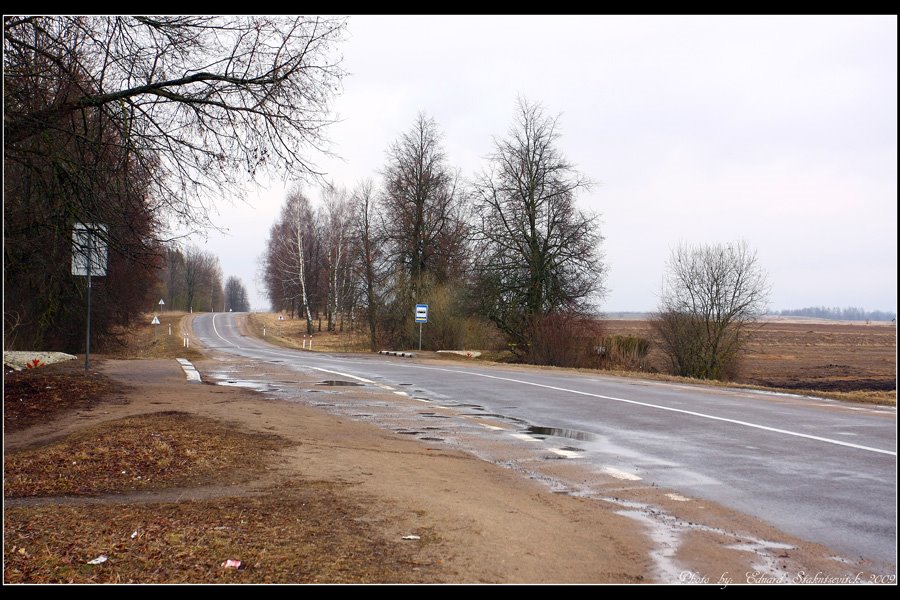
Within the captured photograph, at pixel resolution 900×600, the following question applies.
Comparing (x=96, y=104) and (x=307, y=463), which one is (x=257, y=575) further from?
(x=96, y=104)

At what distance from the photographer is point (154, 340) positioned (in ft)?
198

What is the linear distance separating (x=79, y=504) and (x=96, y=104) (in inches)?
256

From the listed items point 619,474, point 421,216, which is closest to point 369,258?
point 421,216

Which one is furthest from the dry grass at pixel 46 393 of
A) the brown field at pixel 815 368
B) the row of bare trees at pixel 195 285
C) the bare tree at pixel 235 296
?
the bare tree at pixel 235 296

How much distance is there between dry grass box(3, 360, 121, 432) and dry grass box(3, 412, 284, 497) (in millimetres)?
2139

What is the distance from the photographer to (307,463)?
25.6 ft

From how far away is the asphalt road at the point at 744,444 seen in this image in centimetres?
631

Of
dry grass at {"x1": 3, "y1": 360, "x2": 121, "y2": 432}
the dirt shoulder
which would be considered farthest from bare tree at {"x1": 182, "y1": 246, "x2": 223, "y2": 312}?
the dirt shoulder

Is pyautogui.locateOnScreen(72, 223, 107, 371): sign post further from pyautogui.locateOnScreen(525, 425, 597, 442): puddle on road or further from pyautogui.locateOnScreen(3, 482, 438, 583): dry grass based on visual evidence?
pyautogui.locateOnScreen(525, 425, 597, 442): puddle on road

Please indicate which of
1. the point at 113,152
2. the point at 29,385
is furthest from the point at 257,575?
the point at 29,385

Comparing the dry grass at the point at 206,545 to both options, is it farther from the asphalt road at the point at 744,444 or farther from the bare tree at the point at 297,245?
the bare tree at the point at 297,245

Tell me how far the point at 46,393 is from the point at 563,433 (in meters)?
8.74

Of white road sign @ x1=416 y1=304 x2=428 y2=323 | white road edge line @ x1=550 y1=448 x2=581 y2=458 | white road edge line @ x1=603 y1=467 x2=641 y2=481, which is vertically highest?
white road sign @ x1=416 y1=304 x2=428 y2=323

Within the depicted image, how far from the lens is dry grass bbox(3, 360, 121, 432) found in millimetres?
10609
